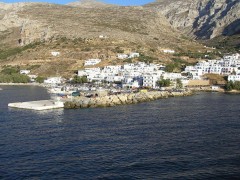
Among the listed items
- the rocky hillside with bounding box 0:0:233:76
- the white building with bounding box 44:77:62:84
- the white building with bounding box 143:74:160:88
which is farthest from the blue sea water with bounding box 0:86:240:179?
the rocky hillside with bounding box 0:0:233:76

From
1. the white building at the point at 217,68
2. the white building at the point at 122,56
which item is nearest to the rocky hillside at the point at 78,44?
the white building at the point at 122,56

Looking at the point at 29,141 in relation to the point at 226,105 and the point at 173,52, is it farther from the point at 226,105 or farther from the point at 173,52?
the point at 173,52

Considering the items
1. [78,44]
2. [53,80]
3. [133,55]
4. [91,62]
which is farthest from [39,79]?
[133,55]

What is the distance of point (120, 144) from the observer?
4025 centimetres

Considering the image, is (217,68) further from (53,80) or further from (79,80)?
(53,80)

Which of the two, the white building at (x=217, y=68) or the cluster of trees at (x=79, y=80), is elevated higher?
the white building at (x=217, y=68)

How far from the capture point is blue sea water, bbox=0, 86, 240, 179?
31.5m

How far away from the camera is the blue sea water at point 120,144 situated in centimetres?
3152

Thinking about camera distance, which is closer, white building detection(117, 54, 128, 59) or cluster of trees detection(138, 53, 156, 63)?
cluster of trees detection(138, 53, 156, 63)

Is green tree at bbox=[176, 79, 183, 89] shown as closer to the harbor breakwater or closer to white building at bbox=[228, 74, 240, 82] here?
white building at bbox=[228, 74, 240, 82]

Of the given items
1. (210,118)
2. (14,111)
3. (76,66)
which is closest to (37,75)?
(76,66)

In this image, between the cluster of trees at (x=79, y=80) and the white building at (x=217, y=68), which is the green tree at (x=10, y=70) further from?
the white building at (x=217, y=68)

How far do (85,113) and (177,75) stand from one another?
61400mm

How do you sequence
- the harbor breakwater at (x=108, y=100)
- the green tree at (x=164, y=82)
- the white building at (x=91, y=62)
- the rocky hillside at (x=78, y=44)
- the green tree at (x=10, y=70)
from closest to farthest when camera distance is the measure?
the harbor breakwater at (x=108, y=100), the green tree at (x=164, y=82), the white building at (x=91, y=62), the green tree at (x=10, y=70), the rocky hillside at (x=78, y=44)
